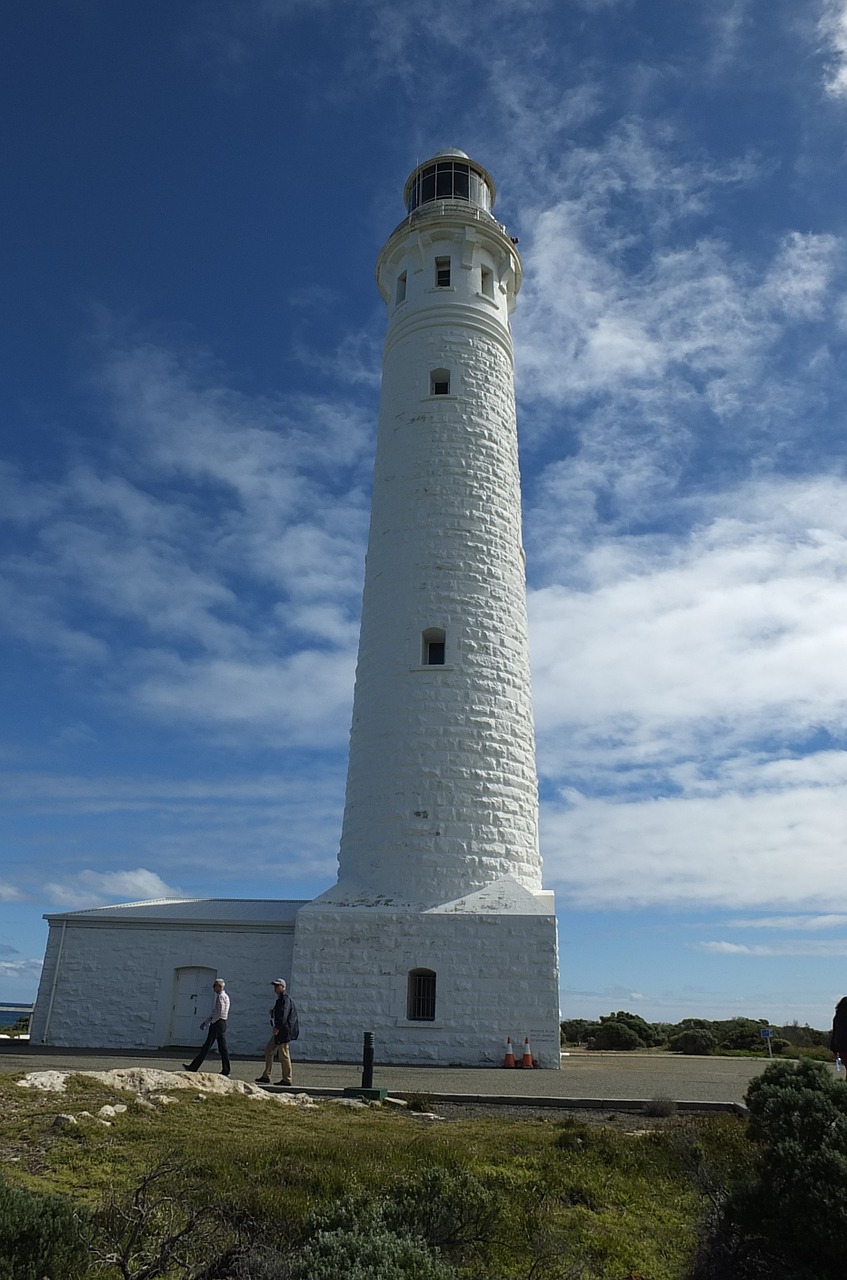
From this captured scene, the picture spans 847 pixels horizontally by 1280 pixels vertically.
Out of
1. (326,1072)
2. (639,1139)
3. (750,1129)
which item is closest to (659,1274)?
(750,1129)

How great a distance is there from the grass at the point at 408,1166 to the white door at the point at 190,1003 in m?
9.80

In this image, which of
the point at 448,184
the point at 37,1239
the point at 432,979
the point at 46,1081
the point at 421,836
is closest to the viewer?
the point at 37,1239

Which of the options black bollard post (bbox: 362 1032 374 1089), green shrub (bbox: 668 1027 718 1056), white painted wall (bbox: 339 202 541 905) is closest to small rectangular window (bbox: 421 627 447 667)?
white painted wall (bbox: 339 202 541 905)

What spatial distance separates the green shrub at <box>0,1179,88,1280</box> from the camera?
4441 mm

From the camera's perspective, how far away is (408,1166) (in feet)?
22.8

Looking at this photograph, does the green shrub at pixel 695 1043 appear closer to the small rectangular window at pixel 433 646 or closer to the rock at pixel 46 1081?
the small rectangular window at pixel 433 646

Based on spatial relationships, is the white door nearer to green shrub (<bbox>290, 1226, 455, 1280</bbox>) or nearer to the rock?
the rock

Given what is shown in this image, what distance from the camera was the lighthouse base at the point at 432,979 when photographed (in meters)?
16.7

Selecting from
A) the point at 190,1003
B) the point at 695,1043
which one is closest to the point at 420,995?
the point at 190,1003

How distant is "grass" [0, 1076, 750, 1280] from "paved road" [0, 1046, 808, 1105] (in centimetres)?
266

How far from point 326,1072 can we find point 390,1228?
10.1 m

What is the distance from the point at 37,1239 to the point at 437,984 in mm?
13222

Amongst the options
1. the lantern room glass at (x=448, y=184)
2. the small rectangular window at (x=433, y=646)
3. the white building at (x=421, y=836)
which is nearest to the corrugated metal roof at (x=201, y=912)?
the white building at (x=421, y=836)

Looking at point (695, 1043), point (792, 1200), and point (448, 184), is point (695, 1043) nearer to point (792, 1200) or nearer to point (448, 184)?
point (792, 1200)
